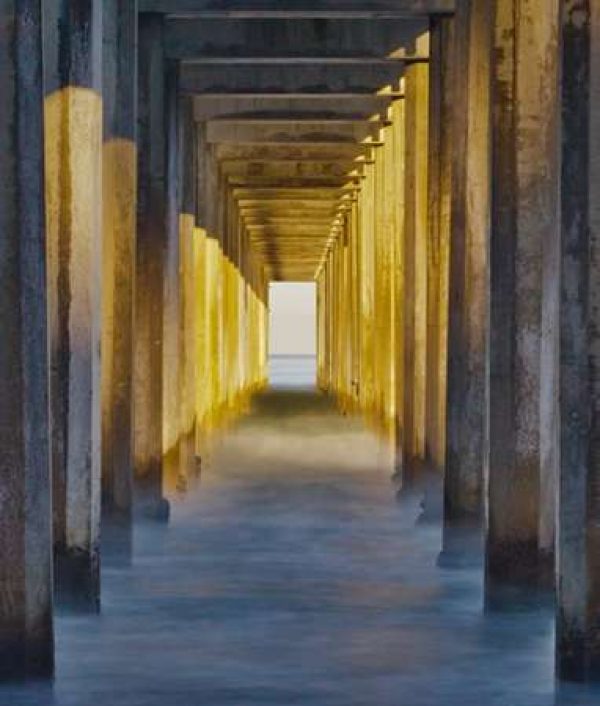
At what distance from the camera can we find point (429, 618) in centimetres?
1037

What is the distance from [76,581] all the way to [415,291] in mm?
8006

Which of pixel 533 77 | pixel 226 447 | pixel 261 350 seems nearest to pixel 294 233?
pixel 261 350

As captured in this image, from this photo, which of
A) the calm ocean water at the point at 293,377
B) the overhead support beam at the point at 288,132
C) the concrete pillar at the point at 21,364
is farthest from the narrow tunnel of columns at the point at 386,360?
the calm ocean water at the point at 293,377

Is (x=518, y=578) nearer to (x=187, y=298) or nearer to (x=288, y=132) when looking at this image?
(x=187, y=298)

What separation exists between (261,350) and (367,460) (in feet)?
125

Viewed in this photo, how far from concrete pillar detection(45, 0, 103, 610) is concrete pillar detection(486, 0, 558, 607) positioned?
250cm

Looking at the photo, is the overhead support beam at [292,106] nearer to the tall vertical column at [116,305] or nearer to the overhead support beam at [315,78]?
the overhead support beam at [315,78]

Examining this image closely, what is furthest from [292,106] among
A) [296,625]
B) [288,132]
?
A: [296,625]

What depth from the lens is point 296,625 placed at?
33.0ft

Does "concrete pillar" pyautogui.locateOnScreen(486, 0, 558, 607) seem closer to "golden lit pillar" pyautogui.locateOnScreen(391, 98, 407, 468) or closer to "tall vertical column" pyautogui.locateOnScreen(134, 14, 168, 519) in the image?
"tall vertical column" pyautogui.locateOnScreen(134, 14, 168, 519)

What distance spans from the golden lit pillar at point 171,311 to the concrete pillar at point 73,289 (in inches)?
239

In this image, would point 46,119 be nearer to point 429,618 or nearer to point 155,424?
point 429,618

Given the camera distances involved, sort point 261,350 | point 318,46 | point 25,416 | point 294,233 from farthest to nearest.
→ point 261,350 < point 294,233 < point 318,46 < point 25,416

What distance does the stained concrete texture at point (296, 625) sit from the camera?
27.0ft
